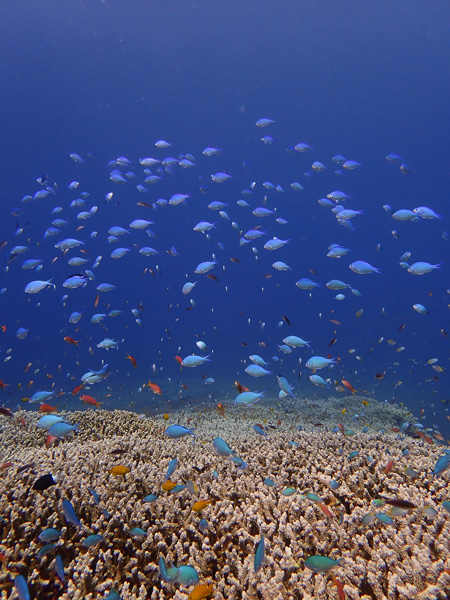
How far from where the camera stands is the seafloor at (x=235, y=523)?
2611 mm

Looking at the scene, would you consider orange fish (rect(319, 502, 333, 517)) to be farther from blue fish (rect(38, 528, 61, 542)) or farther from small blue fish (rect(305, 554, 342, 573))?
blue fish (rect(38, 528, 61, 542))

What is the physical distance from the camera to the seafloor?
261 centimetres

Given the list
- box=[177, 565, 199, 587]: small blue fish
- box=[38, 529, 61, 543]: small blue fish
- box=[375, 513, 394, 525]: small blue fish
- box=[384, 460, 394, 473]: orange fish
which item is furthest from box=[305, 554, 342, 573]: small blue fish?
box=[384, 460, 394, 473]: orange fish

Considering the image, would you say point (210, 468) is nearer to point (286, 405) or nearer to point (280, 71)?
point (286, 405)

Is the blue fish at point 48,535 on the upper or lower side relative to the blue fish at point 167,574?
upper

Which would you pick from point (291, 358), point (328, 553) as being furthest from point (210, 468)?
point (291, 358)

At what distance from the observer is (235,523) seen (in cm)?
327

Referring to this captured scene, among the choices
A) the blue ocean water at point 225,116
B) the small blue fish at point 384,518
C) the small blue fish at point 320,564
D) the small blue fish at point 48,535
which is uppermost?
the blue ocean water at point 225,116

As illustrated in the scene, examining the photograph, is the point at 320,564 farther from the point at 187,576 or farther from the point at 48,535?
the point at 48,535

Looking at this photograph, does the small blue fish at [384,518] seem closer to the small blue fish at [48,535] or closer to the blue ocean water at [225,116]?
the small blue fish at [48,535]

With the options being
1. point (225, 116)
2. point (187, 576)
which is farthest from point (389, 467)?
point (225, 116)

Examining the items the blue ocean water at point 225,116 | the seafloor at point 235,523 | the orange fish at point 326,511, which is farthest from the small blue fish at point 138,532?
the blue ocean water at point 225,116

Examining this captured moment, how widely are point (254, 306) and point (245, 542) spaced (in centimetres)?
12970

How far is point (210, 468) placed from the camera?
446cm
